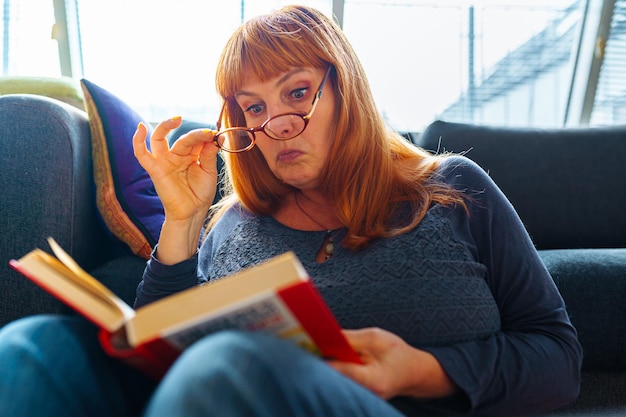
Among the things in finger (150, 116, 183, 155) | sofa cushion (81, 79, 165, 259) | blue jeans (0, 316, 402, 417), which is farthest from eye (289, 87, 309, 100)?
blue jeans (0, 316, 402, 417)

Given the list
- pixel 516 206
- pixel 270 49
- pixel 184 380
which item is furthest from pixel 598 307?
pixel 184 380

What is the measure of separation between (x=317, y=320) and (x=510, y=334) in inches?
19.4

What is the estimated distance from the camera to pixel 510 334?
928 mm

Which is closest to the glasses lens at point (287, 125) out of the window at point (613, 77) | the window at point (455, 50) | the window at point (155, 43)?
the window at point (155, 43)

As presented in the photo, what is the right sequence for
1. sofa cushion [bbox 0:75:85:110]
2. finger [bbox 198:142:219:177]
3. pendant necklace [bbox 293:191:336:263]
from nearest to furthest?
pendant necklace [bbox 293:191:336:263] < finger [bbox 198:142:219:177] < sofa cushion [bbox 0:75:85:110]

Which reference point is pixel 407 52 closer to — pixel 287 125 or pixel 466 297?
pixel 287 125

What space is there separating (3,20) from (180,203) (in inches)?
76.4

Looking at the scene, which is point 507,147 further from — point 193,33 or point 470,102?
point 193,33

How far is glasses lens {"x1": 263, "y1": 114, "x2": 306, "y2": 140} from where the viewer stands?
3.62 feet

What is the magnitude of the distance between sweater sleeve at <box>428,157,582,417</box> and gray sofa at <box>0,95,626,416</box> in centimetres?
49

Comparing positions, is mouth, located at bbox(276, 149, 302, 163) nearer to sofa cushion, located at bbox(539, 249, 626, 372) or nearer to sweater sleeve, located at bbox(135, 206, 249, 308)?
sweater sleeve, located at bbox(135, 206, 249, 308)

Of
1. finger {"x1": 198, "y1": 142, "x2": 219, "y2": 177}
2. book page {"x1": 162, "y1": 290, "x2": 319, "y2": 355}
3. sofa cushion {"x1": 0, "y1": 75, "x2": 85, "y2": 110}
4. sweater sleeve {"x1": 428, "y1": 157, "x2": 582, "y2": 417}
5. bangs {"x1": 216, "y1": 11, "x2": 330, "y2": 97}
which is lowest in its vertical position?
sweater sleeve {"x1": 428, "y1": 157, "x2": 582, "y2": 417}

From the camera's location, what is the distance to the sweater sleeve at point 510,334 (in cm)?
84

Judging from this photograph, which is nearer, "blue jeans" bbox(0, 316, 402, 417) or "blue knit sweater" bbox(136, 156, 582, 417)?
"blue jeans" bbox(0, 316, 402, 417)
